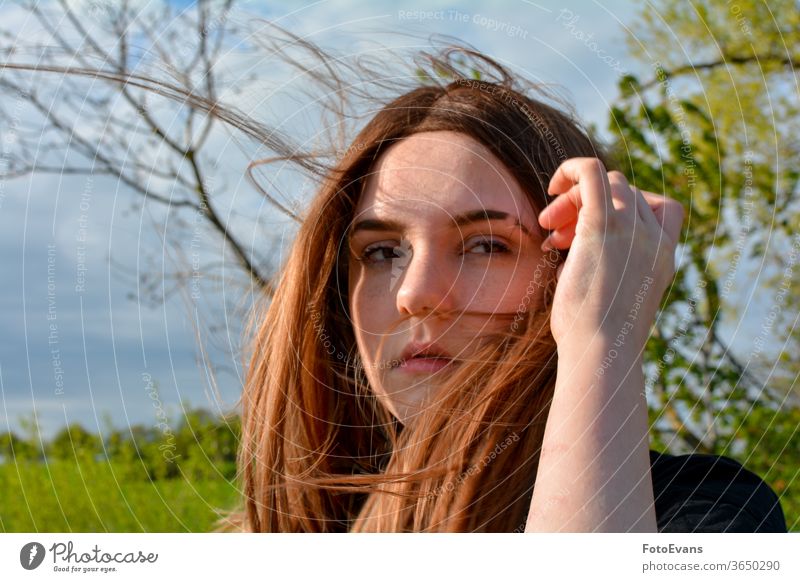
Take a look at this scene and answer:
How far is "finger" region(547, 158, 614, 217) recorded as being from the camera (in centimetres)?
92

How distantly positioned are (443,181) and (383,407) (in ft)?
1.23

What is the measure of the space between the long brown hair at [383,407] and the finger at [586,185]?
80mm

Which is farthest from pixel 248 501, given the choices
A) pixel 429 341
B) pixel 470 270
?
pixel 470 270

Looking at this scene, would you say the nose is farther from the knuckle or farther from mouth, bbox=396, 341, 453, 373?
the knuckle

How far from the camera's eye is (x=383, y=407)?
1.23 meters

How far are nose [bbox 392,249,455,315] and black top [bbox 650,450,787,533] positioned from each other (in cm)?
35

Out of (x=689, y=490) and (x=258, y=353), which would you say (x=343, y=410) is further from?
(x=689, y=490)

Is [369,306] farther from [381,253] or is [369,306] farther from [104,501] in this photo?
[104,501]

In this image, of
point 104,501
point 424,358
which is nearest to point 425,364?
point 424,358

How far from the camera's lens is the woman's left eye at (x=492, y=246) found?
1033 mm

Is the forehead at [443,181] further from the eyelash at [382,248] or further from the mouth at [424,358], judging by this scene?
the mouth at [424,358]

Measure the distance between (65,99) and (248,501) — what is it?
66 cm

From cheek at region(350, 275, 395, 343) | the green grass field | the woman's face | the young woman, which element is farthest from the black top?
the green grass field
